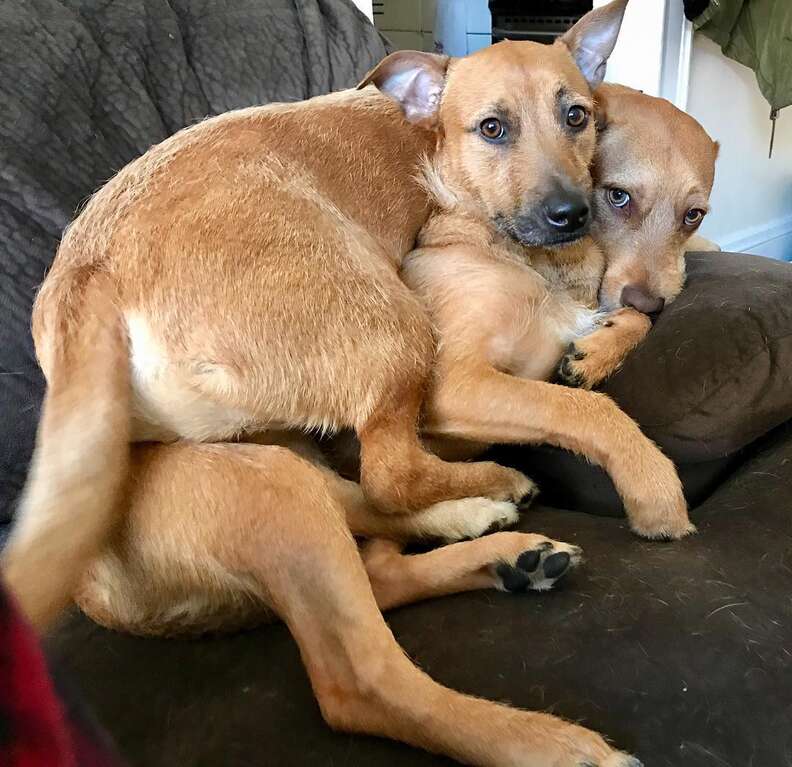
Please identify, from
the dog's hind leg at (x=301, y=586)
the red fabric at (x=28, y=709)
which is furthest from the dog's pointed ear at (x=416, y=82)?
the red fabric at (x=28, y=709)

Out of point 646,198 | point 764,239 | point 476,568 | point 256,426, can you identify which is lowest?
point 764,239

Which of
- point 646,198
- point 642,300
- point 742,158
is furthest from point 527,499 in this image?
point 742,158

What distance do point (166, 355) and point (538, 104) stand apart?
3.75 feet

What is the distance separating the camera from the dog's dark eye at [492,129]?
193 cm

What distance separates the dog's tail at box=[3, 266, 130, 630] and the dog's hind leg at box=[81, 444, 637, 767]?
0.11 meters

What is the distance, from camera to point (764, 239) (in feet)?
17.3

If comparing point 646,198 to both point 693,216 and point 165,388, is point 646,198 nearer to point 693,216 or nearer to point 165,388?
point 693,216

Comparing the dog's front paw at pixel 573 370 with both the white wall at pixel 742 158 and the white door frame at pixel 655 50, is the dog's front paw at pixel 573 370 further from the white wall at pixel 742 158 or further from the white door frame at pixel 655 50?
the white wall at pixel 742 158

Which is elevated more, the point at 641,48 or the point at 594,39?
the point at 594,39

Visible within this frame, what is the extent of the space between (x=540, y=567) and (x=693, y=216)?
1.17 m

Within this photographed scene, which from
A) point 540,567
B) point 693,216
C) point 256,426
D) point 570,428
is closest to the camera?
point 540,567

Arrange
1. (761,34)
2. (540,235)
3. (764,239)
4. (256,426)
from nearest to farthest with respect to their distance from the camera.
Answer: (256,426), (540,235), (761,34), (764,239)

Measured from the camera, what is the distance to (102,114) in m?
1.89

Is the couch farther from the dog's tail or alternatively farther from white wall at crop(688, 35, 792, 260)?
white wall at crop(688, 35, 792, 260)
